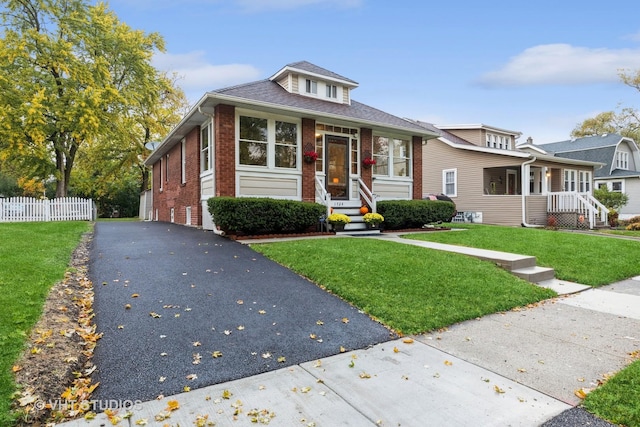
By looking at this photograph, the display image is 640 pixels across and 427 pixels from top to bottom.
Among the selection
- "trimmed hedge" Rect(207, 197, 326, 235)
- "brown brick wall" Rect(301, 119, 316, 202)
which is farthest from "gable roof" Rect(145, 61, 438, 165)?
"trimmed hedge" Rect(207, 197, 326, 235)

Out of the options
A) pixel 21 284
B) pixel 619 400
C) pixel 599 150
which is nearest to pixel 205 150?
pixel 21 284

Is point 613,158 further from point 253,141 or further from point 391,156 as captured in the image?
point 253,141

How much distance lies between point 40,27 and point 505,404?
84.0ft

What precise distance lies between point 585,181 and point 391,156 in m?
15.6

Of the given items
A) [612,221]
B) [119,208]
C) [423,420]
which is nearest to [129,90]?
[119,208]

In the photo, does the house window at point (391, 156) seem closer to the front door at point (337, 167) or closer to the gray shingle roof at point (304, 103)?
the gray shingle roof at point (304, 103)

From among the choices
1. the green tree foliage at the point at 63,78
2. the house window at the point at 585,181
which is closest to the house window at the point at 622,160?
the house window at the point at 585,181

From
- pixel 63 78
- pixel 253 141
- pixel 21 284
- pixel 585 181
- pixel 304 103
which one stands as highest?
pixel 63 78

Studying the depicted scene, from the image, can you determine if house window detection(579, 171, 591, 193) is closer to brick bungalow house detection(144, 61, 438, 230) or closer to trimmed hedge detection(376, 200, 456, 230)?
brick bungalow house detection(144, 61, 438, 230)

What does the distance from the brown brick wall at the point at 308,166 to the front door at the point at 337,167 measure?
86 cm

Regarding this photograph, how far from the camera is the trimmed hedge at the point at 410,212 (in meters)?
11.6

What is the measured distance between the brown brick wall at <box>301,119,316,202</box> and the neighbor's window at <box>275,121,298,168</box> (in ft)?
0.93

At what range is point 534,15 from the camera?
14.0 m

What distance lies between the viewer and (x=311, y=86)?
13195mm
